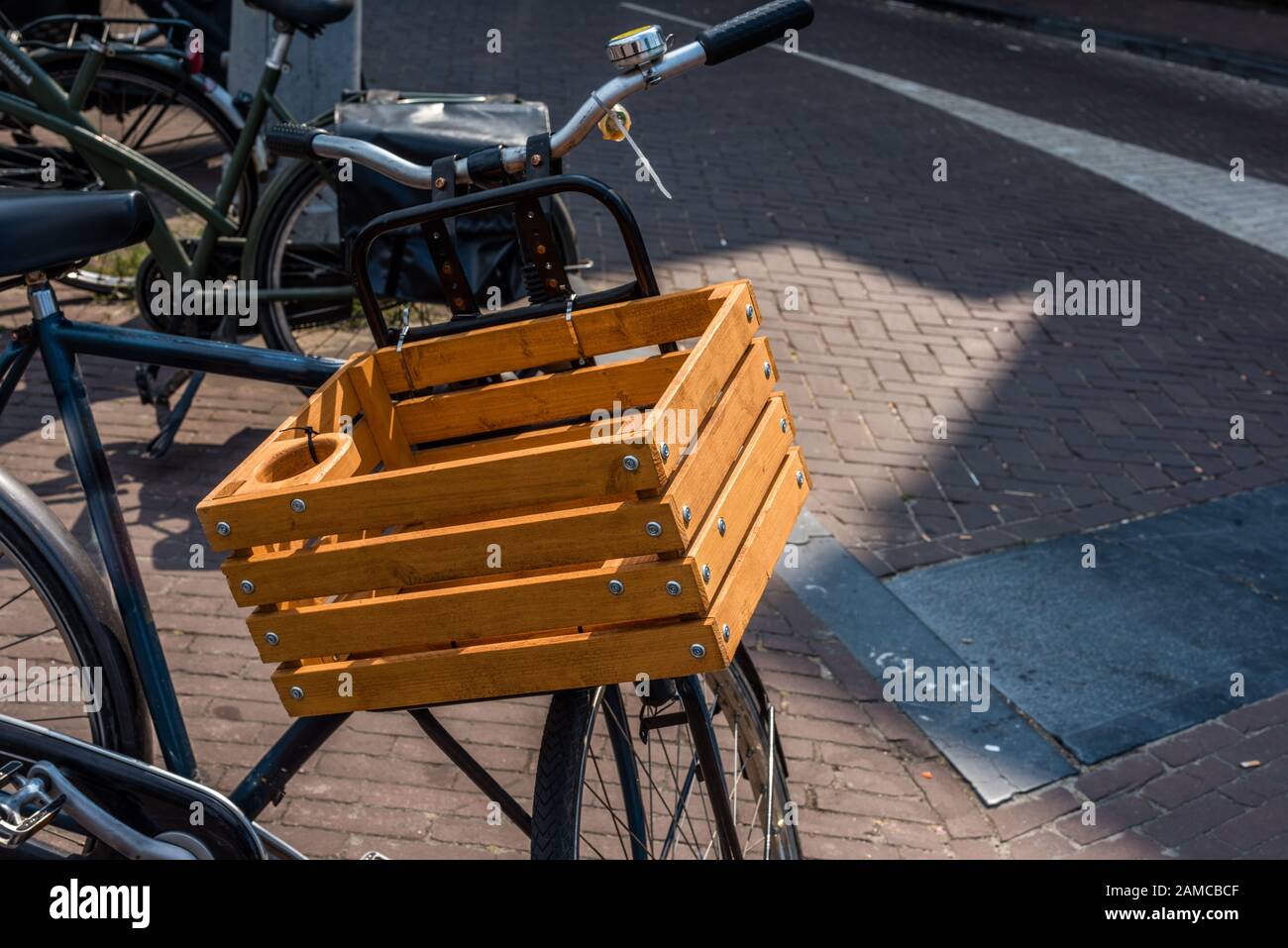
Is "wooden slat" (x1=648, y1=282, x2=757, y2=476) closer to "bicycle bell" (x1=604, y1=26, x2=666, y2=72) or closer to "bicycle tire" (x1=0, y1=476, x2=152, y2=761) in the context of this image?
"bicycle bell" (x1=604, y1=26, x2=666, y2=72)

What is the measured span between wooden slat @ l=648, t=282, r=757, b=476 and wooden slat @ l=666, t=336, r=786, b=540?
16 mm

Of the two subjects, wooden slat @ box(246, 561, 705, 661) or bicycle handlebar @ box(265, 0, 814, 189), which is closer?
wooden slat @ box(246, 561, 705, 661)

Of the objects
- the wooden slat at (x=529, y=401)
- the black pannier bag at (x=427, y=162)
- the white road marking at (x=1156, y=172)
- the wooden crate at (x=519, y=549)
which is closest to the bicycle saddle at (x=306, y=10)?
the black pannier bag at (x=427, y=162)

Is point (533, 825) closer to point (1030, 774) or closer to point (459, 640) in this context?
point (459, 640)

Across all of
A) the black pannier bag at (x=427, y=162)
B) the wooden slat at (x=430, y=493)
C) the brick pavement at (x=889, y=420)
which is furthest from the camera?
the black pannier bag at (x=427, y=162)

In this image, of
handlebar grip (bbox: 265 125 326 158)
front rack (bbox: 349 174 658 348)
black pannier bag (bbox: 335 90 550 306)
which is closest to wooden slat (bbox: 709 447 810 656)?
front rack (bbox: 349 174 658 348)

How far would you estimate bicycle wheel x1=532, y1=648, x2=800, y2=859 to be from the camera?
2113 mm

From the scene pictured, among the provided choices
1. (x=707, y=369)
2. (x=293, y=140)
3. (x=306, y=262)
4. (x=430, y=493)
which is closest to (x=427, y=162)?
(x=306, y=262)

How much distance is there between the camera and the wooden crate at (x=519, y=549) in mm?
1821

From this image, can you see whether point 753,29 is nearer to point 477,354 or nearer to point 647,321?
point 647,321

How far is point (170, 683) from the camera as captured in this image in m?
2.32

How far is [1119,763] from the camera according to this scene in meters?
3.54

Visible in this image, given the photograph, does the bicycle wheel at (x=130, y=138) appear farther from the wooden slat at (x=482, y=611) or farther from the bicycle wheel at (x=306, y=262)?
the wooden slat at (x=482, y=611)

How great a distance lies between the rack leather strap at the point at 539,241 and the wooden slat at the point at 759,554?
1.64ft
